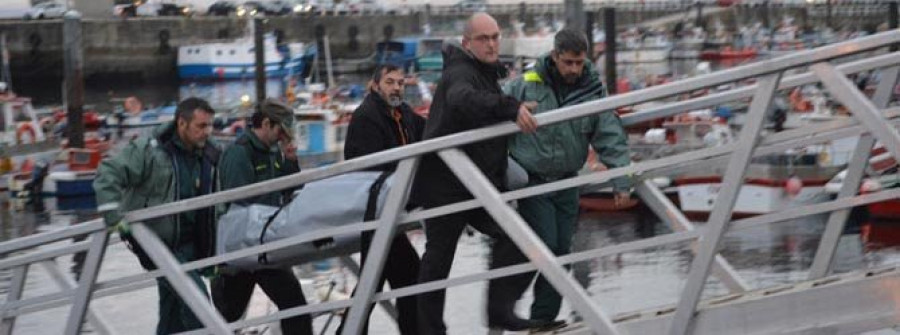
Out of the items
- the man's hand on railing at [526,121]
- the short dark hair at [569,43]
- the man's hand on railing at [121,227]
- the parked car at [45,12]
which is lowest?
the man's hand on railing at [121,227]

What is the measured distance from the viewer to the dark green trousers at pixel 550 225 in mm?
7992

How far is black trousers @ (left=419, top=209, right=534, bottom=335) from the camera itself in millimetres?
7590

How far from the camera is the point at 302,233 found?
24.9 ft

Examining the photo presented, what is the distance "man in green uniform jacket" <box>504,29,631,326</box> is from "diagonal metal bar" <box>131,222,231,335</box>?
4.49ft

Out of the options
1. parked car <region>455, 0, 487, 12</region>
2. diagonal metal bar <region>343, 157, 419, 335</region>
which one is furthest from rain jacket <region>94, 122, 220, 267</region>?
parked car <region>455, 0, 487, 12</region>

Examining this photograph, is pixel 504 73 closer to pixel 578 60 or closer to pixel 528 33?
pixel 578 60

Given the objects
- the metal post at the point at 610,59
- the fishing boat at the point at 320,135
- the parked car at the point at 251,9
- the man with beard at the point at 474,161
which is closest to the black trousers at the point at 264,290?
the man with beard at the point at 474,161

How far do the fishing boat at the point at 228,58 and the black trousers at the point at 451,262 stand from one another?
64.8 metres

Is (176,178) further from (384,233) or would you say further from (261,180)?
(384,233)

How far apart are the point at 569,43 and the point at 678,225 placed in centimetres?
88

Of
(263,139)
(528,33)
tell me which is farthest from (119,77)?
(263,139)

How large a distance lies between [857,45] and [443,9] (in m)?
83.5

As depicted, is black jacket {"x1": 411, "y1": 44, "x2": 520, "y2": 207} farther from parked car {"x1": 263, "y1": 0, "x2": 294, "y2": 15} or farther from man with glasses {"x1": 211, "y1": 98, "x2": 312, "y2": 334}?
parked car {"x1": 263, "y1": 0, "x2": 294, "y2": 15}

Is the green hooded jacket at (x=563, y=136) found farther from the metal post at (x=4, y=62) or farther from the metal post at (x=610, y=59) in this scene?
the metal post at (x=4, y=62)
